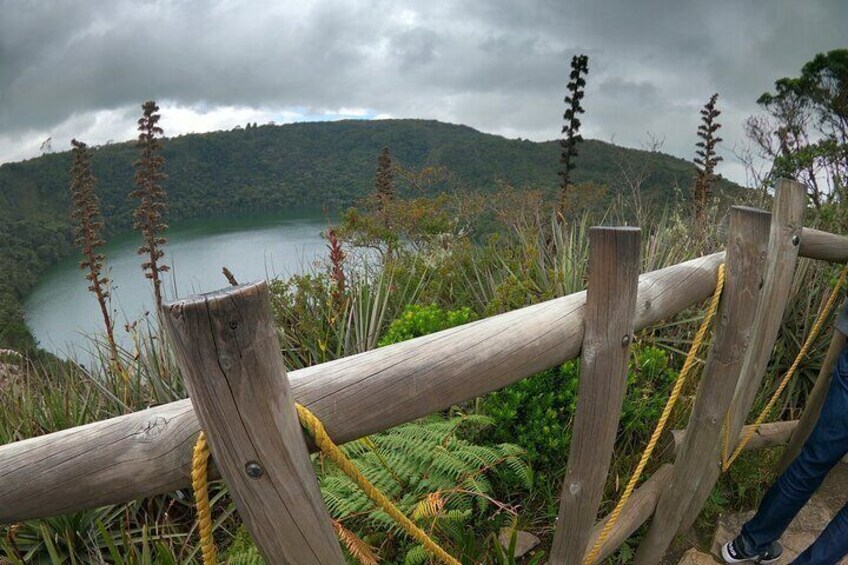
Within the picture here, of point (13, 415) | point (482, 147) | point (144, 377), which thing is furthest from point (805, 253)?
point (482, 147)

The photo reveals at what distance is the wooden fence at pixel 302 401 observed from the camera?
0.78 meters

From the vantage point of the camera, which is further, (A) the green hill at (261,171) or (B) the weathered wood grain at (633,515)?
(A) the green hill at (261,171)

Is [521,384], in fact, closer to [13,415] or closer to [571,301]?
[571,301]

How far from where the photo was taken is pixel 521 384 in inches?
98.3

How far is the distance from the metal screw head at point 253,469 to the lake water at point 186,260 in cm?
1426

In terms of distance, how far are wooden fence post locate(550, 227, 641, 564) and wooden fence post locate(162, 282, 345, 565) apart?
80 centimetres

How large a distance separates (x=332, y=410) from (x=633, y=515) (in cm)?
179

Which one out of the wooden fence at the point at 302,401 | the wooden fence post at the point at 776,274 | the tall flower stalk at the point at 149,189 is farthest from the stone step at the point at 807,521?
the tall flower stalk at the point at 149,189

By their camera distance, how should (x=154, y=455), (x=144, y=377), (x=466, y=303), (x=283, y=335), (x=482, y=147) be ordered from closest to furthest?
(x=154, y=455), (x=144, y=377), (x=283, y=335), (x=466, y=303), (x=482, y=147)

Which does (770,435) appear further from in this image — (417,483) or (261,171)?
(261,171)

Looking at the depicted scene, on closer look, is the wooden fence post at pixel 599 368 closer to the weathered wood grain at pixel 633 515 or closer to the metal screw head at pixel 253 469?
the weathered wood grain at pixel 633 515

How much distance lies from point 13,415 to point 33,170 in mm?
50349

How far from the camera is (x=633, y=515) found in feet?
7.07

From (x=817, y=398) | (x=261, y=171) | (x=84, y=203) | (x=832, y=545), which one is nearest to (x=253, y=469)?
(x=832, y=545)
